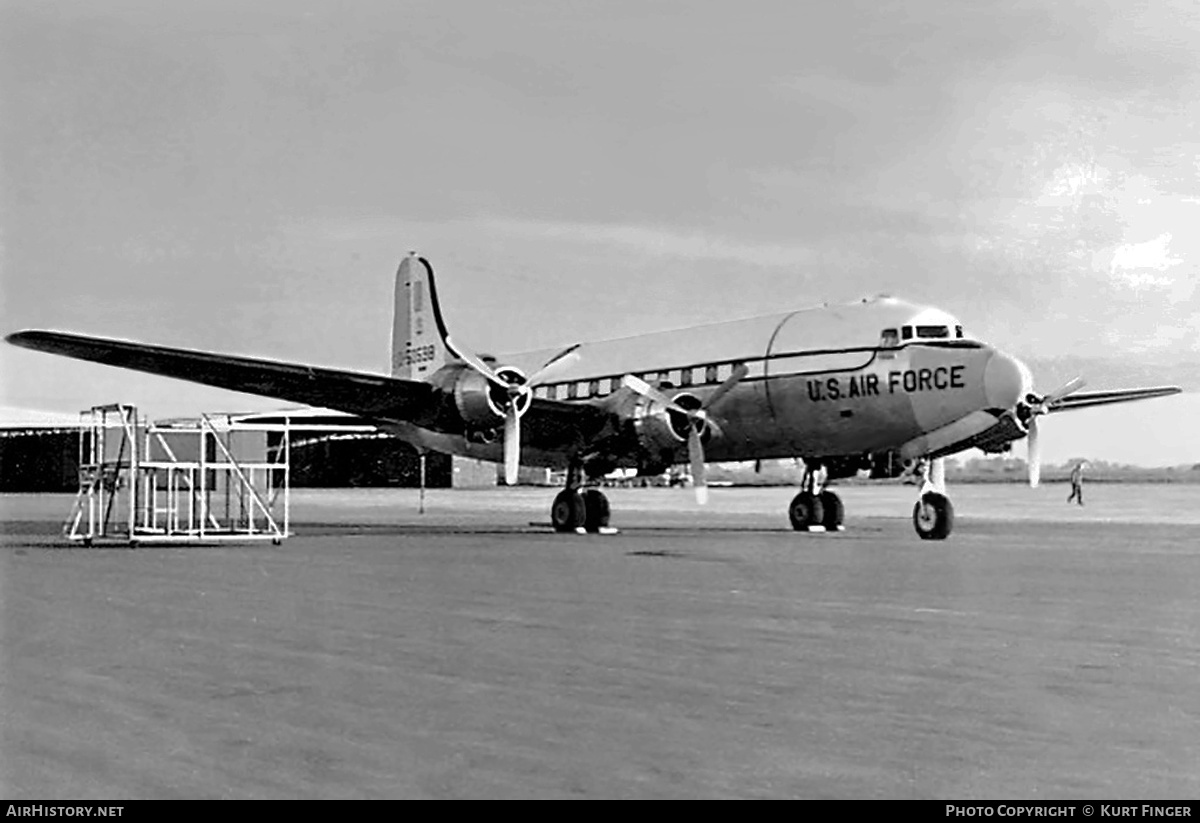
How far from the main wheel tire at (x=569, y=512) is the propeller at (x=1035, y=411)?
25.3ft

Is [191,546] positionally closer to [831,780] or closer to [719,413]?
[719,413]

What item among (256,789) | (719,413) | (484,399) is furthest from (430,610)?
(719,413)

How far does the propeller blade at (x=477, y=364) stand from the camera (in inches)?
854

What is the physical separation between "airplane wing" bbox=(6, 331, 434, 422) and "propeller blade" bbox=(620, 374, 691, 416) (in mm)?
3552

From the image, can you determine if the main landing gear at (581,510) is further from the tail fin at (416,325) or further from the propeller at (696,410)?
the tail fin at (416,325)

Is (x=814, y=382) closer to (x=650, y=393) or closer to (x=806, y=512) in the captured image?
(x=650, y=393)

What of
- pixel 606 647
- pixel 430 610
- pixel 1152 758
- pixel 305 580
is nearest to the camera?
pixel 1152 758

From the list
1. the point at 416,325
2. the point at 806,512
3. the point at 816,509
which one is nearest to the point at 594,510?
the point at 806,512

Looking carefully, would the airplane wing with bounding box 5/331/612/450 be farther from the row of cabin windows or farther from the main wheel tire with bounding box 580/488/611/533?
the row of cabin windows

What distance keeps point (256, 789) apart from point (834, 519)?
20.5 metres

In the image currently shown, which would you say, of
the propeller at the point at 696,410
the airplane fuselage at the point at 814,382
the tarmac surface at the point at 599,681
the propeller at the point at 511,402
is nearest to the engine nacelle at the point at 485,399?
the propeller at the point at 511,402

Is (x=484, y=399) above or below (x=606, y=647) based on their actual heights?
above

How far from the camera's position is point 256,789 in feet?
15.1

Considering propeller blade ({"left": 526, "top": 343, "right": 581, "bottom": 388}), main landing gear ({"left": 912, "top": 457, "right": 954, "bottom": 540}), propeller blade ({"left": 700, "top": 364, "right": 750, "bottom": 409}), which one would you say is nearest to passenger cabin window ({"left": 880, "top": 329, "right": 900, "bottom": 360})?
main landing gear ({"left": 912, "top": 457, "right": 954, "bottom": 540})
